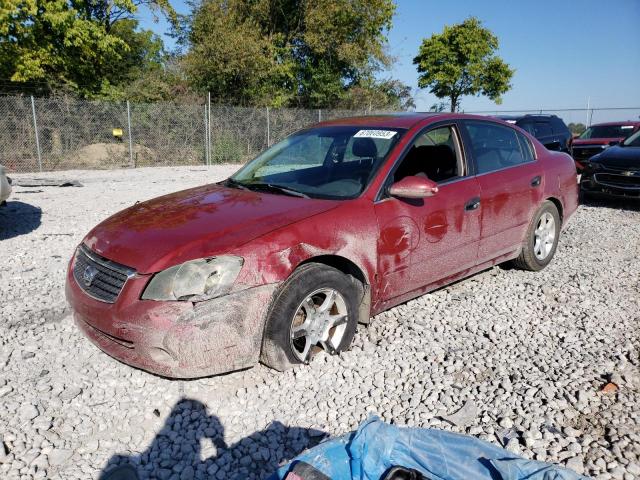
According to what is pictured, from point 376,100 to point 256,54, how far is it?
7.66 metres

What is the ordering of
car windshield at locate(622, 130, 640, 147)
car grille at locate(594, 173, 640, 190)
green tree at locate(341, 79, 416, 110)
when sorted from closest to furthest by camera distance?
1. car grille at locate(594, 173, 640, 190)
2. car windshield at locate(622, 130, 640, 147)
3. green tree at locate(341, 79, 416, 110)

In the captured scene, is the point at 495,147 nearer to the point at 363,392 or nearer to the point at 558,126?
the point at 363,392

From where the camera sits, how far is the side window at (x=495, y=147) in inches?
168

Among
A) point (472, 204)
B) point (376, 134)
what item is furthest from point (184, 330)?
point (472, 204)

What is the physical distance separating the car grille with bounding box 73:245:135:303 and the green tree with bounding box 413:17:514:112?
27769 millimetres

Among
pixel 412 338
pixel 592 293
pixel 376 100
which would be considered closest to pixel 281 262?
pixel 412 338

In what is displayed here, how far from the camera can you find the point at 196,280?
2.66 meters

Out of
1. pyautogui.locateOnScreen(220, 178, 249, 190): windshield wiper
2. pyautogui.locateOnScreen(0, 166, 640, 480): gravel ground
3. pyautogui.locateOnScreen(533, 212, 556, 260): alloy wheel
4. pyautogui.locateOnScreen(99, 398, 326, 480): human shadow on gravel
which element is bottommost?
pyautogui.locateOnScreen(99, 398, 326, 480): human shadow on gravel

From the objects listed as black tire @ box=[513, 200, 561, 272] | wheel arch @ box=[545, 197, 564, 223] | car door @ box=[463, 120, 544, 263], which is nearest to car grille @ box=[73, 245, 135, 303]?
car door @ box=[463, 120, 544, 263]

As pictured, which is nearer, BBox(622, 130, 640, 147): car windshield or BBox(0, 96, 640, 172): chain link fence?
BBox(622, 130, 640, 147): car windshield

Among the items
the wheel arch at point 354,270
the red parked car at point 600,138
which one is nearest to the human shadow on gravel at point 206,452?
the wheel arch at point 354,270

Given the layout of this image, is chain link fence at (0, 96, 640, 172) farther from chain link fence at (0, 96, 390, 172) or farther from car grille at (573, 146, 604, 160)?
car grille at (573, 146, 604, 160)

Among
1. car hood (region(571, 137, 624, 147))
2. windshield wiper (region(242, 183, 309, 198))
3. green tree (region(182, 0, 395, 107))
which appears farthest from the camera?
green tree (region(182, 0, 395, 107))

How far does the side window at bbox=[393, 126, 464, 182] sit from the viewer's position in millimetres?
3848
